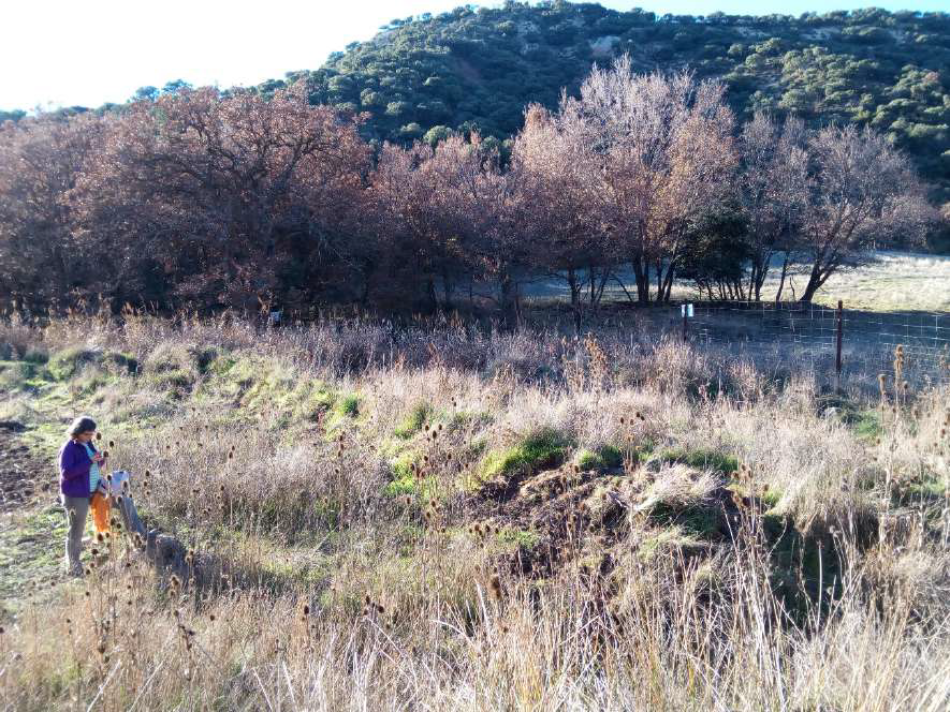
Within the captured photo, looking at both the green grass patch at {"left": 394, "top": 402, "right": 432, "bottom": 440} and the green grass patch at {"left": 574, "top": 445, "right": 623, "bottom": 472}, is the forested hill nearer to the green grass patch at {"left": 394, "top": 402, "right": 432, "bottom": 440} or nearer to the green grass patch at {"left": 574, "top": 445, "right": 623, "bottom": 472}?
the green grass patch at {"left": 394, "top": 402, "right": 432, "bottom": 440}

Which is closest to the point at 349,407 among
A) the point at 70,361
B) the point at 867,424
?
the point at 867,424

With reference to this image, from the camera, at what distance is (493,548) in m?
4.57

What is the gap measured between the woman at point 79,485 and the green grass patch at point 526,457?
9.80ft

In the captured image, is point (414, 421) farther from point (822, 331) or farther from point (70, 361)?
point (822, 331)

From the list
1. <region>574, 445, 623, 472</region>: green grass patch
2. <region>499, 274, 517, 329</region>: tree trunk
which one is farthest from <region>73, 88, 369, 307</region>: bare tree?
<region>574, 445, 623, 472</region>: green grass patch

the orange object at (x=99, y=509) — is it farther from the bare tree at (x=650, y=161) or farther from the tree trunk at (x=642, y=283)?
the tree trunk at (x=642, y=283)

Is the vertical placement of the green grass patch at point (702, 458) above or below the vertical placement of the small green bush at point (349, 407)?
below

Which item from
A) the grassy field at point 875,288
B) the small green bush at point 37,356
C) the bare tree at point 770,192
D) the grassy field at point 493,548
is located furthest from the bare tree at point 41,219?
the bare tree at point 770,192

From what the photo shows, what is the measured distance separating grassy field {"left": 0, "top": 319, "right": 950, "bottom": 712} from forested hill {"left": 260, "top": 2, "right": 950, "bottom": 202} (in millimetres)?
27564

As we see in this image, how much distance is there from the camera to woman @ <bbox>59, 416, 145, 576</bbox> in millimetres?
4691

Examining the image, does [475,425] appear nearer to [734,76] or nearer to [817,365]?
[817,365]

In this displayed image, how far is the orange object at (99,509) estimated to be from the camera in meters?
4.98

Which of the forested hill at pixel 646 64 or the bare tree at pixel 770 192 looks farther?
the forested hill at pixel 646 64

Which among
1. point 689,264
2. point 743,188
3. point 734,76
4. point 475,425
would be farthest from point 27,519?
point 734,76
